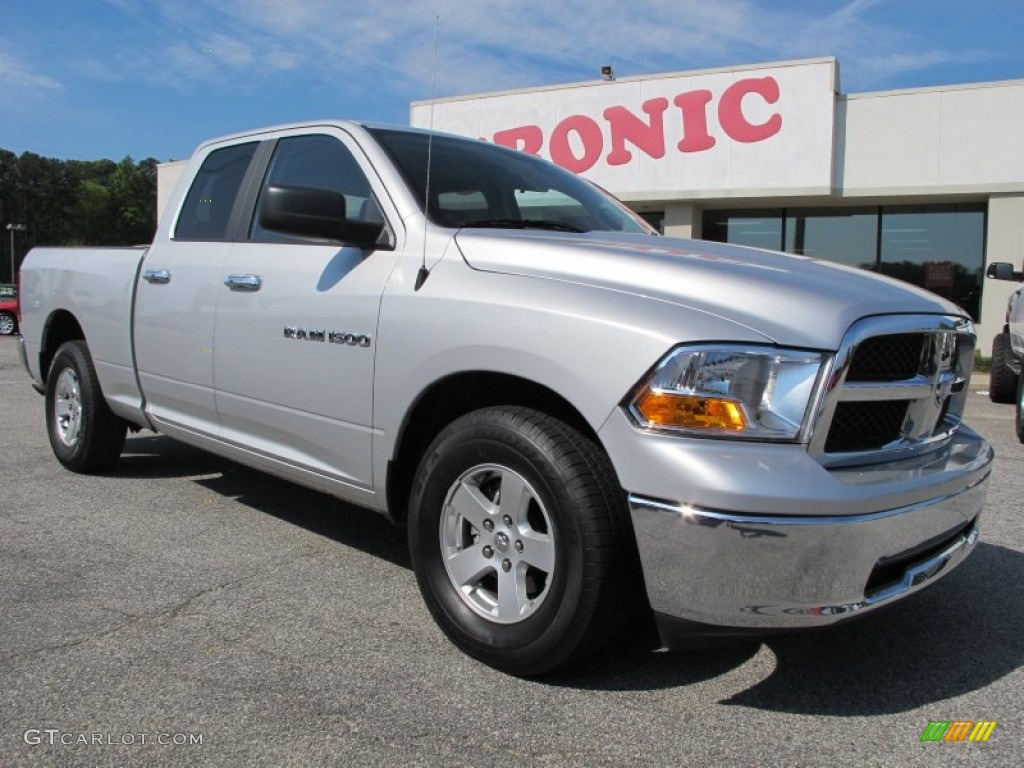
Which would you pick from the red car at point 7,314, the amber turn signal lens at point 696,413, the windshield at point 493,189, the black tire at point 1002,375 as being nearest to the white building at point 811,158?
the black tire at point 1002,375

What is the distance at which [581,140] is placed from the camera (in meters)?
17.3

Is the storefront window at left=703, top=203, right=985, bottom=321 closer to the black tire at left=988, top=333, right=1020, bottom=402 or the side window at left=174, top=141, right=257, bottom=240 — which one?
the black tire at left=988, top=333, right=1020, bottom=402

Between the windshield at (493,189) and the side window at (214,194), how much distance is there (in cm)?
100

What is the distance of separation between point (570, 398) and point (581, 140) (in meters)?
15.7

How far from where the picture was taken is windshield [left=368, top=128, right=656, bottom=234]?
3363 millimetres

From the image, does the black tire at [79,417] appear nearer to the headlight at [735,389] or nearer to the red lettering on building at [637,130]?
the headlight at [735,389]

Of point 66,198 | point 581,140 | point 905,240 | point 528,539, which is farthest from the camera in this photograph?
point 66,198

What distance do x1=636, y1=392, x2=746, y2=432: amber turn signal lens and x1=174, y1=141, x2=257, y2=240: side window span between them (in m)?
2.67

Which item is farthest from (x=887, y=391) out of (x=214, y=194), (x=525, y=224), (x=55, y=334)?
(x=55, y=334)

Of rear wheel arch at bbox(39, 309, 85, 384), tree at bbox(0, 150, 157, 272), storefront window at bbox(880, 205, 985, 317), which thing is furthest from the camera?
tree at bbox(0, 150, 157, 272)

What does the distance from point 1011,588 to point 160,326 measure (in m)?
4.08

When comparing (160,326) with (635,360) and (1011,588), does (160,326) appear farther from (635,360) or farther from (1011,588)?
(1011,588)

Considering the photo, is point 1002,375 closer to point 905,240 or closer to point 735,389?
point 905,240

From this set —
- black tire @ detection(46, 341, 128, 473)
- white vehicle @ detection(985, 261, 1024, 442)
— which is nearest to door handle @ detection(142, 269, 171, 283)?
black tire @ detection(46, 341, 128, 473)
